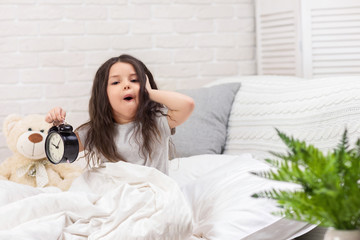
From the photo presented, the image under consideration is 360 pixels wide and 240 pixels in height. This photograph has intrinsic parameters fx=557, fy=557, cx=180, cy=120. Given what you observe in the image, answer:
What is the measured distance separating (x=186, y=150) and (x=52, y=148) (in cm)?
71

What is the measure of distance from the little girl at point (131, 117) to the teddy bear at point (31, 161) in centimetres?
32

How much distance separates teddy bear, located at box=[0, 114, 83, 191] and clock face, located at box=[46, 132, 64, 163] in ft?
1.23

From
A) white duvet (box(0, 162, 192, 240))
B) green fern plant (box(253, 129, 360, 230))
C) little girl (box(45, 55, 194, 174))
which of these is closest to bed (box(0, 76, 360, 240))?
white duvet (box(0, 162, 192, 240))

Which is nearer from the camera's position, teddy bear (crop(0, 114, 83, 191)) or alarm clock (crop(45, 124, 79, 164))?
alarm clock (crop(45, 124, 79, 164))

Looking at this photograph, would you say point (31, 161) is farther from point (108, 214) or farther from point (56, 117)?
point (108, 214)

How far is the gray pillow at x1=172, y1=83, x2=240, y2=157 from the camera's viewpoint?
2.39 m

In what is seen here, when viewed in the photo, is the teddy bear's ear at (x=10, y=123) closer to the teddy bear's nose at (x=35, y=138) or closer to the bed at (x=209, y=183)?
the teddy bear's nose at (x=35, y=138)

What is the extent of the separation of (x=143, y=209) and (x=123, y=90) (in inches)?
19.5

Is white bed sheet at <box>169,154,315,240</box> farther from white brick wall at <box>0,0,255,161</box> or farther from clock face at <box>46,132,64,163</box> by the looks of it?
white brick wall at <box>0,0,255,161</box>

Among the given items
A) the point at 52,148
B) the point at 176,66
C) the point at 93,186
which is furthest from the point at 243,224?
the point at 176,66

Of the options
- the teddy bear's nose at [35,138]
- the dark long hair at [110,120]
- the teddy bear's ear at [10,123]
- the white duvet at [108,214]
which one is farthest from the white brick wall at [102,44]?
the white duvet at [108,214]

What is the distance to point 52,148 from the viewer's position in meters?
1.84

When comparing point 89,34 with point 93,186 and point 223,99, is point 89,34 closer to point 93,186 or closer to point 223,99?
point 223,99

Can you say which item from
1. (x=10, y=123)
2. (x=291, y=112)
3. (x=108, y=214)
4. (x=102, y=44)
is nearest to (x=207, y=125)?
(x=291, y=112)
